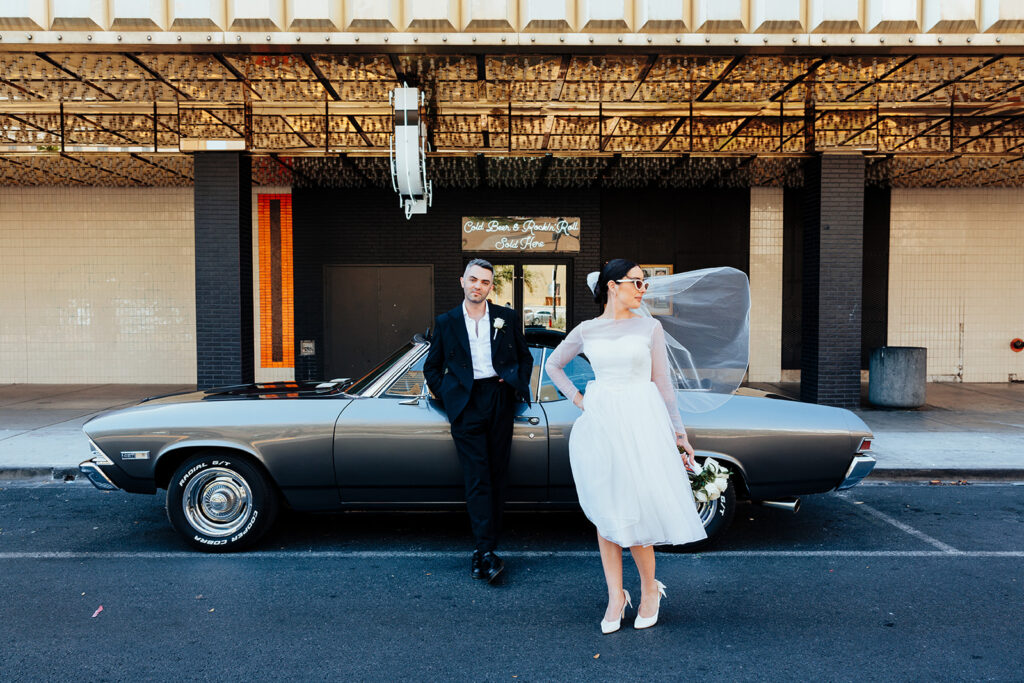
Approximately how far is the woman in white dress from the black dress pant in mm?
831

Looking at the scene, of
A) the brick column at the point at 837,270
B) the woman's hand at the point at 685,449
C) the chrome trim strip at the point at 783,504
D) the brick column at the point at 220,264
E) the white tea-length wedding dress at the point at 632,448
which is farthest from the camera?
the brick column at the point at 837,270

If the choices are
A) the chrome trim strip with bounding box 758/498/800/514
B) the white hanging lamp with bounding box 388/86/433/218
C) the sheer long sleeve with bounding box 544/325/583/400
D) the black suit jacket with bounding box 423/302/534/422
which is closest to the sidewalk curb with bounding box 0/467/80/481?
the white hanging lamp with bounding box 388/86/433/218

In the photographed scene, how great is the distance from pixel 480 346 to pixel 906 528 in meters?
3.51

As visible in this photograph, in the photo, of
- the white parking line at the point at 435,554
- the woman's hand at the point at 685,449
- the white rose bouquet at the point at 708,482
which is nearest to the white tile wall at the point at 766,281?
the white parking line at the point at 435,554

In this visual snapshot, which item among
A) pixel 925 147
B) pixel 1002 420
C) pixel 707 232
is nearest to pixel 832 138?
pixel 925 147

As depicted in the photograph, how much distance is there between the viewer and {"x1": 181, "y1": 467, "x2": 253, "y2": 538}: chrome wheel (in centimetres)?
468

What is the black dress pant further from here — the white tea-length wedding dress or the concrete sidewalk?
the concrete sidewalk

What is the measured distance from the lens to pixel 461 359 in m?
4.29

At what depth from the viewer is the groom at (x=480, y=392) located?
167 inches

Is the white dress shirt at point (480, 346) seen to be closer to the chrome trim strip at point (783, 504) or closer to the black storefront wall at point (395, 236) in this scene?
the chrome trim strip at point (783, 504)

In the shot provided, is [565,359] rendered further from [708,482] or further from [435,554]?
[435,554]

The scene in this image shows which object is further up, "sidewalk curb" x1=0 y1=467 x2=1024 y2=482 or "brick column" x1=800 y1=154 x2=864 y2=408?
"brick column" x1=800 y1=154 x2=864 y2=408

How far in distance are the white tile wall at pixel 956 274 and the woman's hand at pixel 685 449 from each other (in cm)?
1223

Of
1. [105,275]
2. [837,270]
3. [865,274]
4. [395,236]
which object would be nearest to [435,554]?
[837,270]
